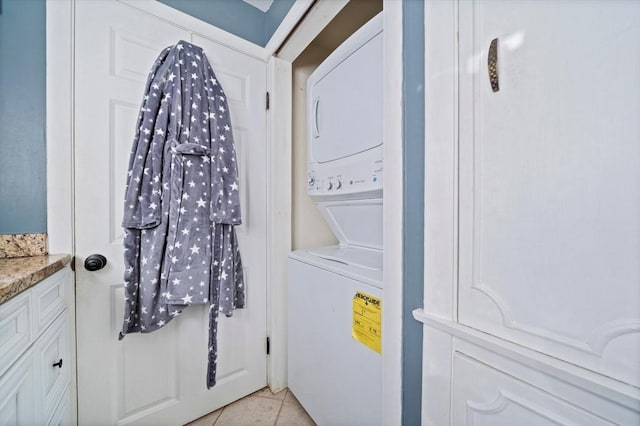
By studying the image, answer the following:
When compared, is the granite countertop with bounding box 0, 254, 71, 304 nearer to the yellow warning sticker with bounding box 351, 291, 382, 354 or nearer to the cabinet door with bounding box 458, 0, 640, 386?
the yellow warning sticker with bounding box 351, 291, 382, 354

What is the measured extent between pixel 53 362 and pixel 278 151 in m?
1.33

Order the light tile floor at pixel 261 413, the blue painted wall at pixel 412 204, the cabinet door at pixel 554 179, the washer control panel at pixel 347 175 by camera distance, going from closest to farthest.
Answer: the cabinet door at pixel 554 179 < the blue painted wall at pixel 412 204 < the washer control panel at pixel 347 175 < the light tile floor at pixel 261 413

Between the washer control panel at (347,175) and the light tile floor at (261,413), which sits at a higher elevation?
the washer control panel at (347,175)

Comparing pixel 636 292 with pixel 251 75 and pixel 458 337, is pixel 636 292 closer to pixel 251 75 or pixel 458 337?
pixel 458 337

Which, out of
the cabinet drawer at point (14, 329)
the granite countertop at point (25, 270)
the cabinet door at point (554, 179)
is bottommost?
the cabinet drawer at point (14, 329)

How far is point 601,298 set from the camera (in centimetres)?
43

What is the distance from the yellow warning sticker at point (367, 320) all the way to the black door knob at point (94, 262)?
1117 millimetres

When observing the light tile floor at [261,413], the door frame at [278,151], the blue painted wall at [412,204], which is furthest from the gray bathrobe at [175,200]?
the blue painted wall at [412,204]

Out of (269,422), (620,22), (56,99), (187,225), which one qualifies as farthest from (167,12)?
(269,422)

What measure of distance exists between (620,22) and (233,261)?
1.42m

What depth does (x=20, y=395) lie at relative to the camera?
26.0 inches

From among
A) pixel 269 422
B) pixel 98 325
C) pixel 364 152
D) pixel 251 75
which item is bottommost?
pixel 269 422

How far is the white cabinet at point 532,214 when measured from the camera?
1.36 feet

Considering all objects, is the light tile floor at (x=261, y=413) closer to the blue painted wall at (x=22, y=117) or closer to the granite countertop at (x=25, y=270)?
the granite countertop at (x=25, y=270)
